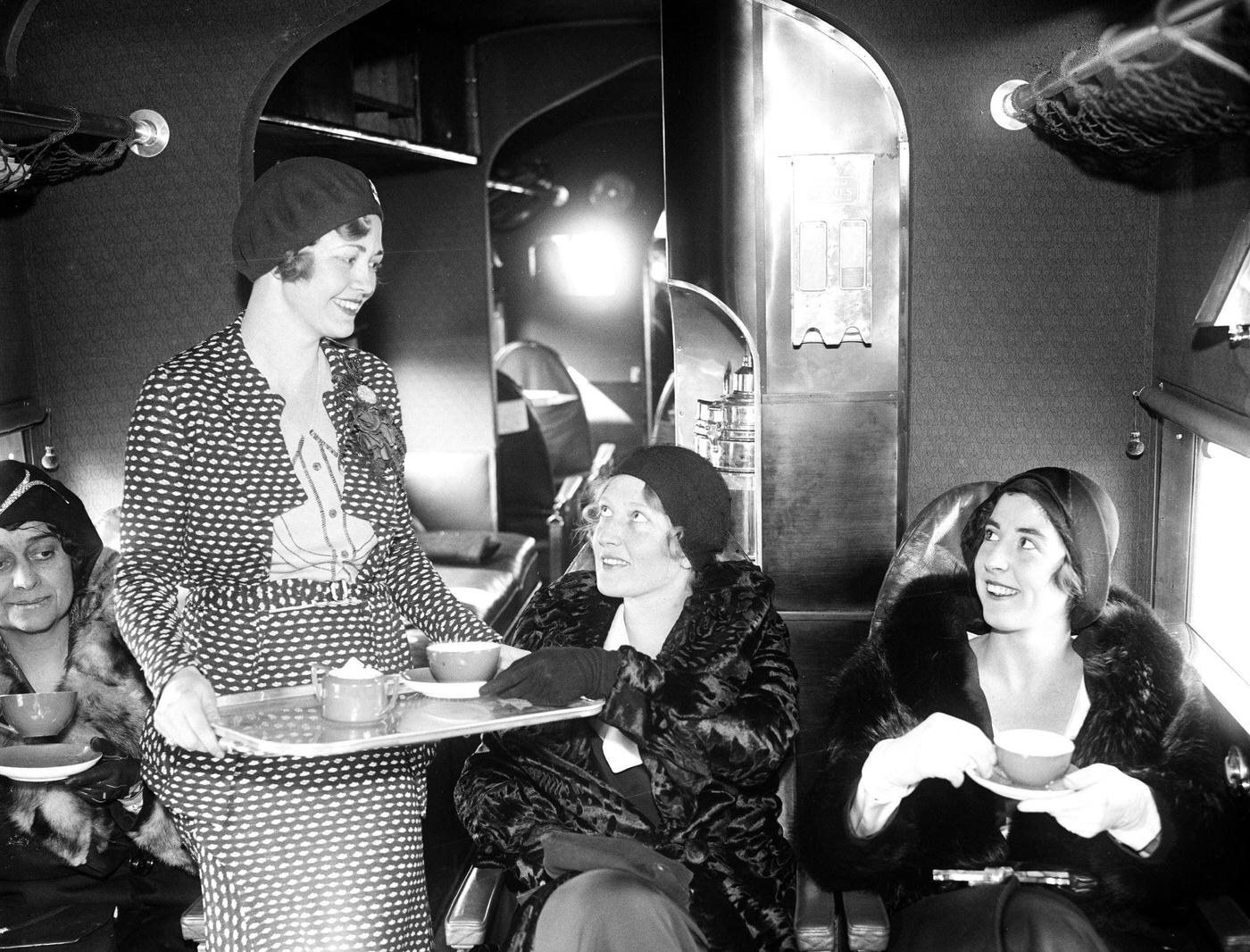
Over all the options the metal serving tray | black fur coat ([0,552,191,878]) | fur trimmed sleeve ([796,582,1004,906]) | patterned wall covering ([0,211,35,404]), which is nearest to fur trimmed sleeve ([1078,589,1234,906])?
fur trimmed sleeve ([796,582,1004,906])

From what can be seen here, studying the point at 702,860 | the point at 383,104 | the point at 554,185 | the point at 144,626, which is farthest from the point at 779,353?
the point at 554,185

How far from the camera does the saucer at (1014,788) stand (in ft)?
6.62

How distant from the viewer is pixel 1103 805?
2.14 m

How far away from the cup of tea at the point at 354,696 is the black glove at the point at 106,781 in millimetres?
1041

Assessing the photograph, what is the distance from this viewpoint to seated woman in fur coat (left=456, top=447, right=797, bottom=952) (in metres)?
2.27

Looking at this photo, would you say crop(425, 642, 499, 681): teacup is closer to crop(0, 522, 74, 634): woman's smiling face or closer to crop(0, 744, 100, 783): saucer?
crop(0, 744, 100, 783): saucer

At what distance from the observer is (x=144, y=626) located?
197 cm

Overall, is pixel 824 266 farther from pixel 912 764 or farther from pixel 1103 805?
pixel 1103 805

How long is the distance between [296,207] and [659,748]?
1.16 metres

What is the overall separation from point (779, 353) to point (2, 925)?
2.21 m

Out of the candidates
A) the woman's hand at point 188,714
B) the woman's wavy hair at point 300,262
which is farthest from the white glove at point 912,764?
the woman's wavy hair at point 300,262

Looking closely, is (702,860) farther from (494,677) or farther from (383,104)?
(383,104)

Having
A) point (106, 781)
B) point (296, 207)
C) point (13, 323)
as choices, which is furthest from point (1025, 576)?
point (13, 323)

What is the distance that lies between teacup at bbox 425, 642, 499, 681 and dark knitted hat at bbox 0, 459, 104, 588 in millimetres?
1268
